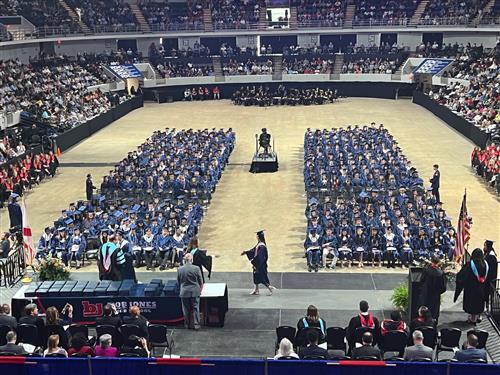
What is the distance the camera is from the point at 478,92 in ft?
133

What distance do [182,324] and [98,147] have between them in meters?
23.4

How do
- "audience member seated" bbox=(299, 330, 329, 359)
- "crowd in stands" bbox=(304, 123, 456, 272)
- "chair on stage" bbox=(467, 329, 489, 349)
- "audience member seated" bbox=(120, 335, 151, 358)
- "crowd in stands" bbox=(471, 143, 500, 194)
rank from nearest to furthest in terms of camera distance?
"audience member seated" bbox=(299, 330, 329, 359)
"audience member seated" bbox=(120, 335, 151, 358)
"chair on stage" bbox=(467, 329, 489, 349)
"crowd in stands" bbox=(304, 123, 456, 272)
"crowd in stands" bbox=(471, 143, 500, 194)

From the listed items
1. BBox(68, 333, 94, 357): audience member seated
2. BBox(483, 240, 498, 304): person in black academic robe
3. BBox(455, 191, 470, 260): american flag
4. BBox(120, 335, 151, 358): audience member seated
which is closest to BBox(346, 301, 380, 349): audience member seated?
BBox(483, 240, 498, 304): person in black academic robe

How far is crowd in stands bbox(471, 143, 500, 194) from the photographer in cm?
2491

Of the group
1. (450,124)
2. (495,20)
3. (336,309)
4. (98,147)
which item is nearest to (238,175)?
(98,147)

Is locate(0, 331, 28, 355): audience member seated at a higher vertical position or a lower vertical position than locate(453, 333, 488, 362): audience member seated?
higher

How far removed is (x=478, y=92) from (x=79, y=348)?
Answer: 3565cm

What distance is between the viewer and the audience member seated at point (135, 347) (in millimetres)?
10195

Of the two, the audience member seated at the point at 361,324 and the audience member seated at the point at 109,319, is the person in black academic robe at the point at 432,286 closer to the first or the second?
the audience member seated at the point at 361,324

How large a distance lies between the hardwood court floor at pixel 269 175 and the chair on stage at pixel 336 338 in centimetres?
621

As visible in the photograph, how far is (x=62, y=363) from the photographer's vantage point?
9.48 m

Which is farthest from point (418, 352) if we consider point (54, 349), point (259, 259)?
point (259, 259)

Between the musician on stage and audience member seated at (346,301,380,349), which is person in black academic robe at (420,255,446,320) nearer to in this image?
audience member seated at (346,301,380,349)

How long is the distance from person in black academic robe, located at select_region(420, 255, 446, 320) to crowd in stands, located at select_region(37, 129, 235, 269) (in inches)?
259
